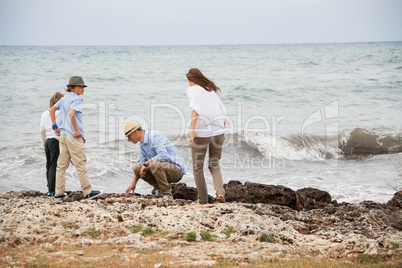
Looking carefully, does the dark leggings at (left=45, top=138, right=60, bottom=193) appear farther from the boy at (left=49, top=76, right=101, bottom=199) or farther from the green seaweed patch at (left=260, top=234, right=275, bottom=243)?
the green seaweed patch at (left=260, top=234, right=275, bottom=243)

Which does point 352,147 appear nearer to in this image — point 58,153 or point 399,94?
point 58,153

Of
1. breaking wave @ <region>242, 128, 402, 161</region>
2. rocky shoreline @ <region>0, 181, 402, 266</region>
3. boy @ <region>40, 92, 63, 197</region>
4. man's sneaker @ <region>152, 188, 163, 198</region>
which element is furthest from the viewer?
breaking wave @ <region>242, 128, 402, 161</region>

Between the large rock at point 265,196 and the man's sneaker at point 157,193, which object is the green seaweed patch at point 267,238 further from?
the man's sneaker at point 157,193

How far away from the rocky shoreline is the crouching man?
46 cm

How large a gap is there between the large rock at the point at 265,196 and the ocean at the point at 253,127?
1802mm

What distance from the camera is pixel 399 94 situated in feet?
91.9

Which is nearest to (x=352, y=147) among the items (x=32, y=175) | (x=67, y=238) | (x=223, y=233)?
(x=32, y=175)

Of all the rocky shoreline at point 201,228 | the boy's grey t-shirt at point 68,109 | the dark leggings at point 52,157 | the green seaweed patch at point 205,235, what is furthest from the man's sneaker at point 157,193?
the green seaweed patch at point 205,235

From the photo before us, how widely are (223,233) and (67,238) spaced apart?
6.16 ft

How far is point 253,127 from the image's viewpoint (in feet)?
59.8

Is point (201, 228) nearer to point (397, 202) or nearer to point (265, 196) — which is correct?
point (265, 196)

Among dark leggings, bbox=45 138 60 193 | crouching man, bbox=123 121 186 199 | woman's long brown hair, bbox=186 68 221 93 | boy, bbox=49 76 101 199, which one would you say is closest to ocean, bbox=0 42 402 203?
dark leggings, bbox=45 138 60 193

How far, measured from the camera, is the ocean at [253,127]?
467 inches

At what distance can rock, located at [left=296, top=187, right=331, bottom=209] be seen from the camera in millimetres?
8039
